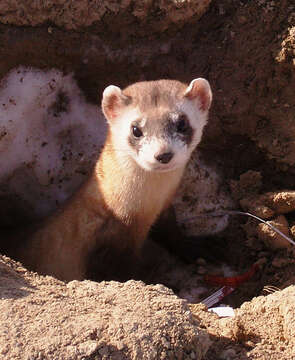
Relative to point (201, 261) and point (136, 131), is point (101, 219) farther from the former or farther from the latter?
point (201, 261)

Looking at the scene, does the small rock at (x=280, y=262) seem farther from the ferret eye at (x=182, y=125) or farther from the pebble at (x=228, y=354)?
the pebble at (x=228, y=354)

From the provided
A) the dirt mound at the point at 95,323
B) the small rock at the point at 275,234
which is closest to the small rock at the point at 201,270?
Answer: the small rock at the point at 275,234

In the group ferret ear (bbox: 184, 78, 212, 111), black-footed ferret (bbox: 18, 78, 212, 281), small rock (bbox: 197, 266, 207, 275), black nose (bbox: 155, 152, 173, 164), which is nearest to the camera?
black nose (bbox: 155, 152, 173, 164)

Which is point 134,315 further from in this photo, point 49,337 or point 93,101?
point 93,101

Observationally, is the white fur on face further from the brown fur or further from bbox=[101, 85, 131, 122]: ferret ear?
the brown fur

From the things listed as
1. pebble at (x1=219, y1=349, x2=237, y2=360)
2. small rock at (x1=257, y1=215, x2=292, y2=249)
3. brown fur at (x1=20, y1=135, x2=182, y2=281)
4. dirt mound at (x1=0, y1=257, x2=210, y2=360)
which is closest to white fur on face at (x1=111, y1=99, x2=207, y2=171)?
brown fur at (x1=20, y1=135, x2=182, y2=281)

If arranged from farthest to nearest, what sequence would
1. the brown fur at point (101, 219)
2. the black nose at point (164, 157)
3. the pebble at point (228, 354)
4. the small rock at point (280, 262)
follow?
1. the small rock at point (280, 262)
2. the brown fur at point (101, 219)
3. the black nose at point (164, 157)
4. the pebble at point (228, 354)
